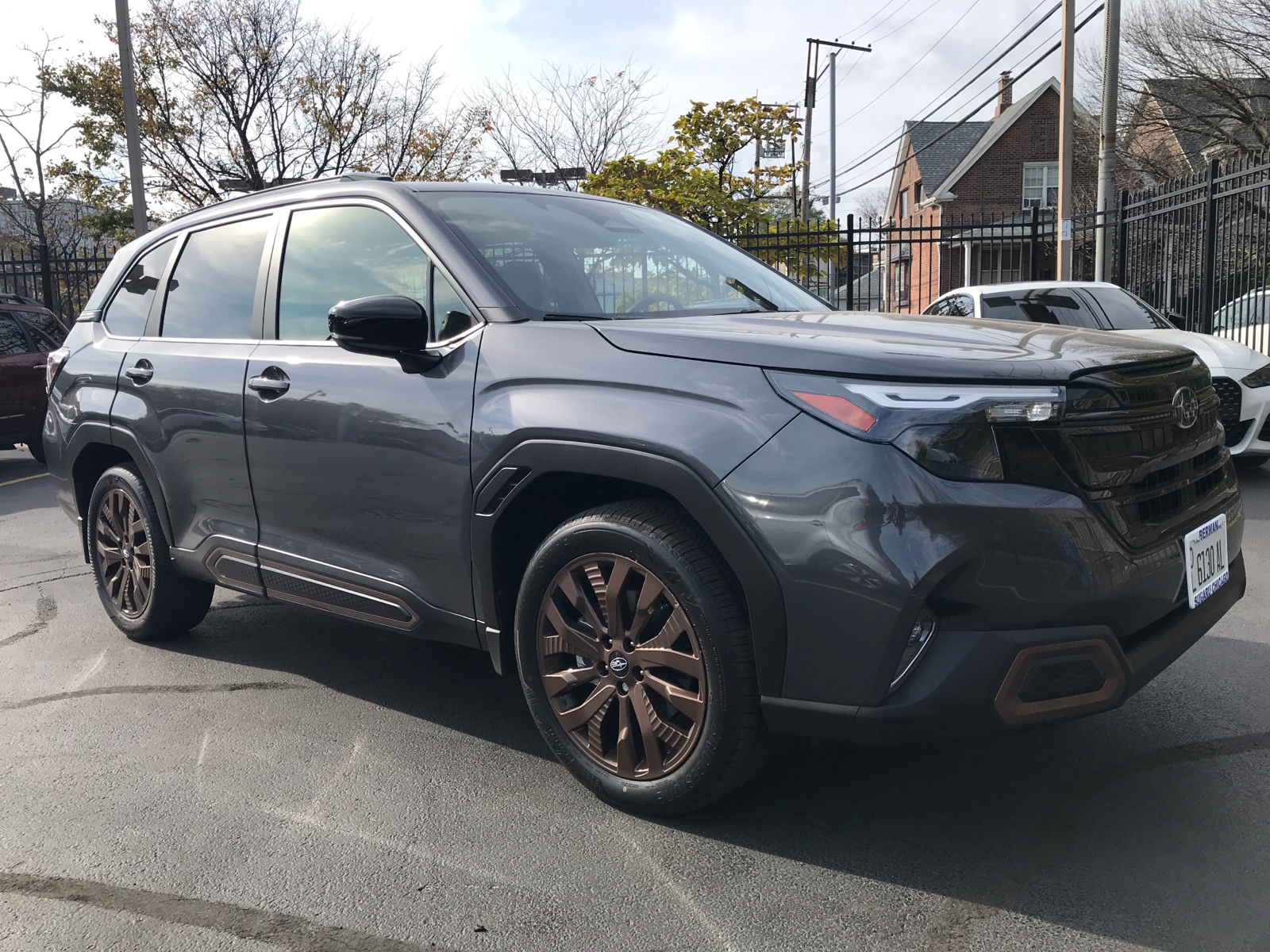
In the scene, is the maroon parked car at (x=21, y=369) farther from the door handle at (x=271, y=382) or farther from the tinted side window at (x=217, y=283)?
the door handle at (x=271, y=382)

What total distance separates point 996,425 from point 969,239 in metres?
12.9

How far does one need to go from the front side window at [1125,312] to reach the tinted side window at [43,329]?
1045 cm

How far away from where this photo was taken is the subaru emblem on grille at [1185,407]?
2.74 meters

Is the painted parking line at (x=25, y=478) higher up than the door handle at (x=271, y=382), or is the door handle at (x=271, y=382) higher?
the door handle at (x=271, y=382)

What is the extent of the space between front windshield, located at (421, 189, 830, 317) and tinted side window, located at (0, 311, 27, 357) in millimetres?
9358

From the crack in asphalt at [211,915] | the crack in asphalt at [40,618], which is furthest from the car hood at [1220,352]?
the crack in asphalt at [40,618]

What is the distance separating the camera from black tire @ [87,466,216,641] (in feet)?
14.7

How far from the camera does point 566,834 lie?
285 cm

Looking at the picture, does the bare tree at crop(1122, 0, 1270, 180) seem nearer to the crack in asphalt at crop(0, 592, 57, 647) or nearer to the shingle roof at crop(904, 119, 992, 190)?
the shingle roof at crop(904, 119, 992, 190)

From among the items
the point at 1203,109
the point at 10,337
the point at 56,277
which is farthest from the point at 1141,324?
the point at 1203,109

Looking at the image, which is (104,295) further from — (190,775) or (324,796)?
(324,796)

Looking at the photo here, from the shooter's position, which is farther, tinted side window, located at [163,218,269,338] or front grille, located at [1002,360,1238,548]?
tinted side window, located at [163,218,269,338]

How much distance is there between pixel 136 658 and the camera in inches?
181

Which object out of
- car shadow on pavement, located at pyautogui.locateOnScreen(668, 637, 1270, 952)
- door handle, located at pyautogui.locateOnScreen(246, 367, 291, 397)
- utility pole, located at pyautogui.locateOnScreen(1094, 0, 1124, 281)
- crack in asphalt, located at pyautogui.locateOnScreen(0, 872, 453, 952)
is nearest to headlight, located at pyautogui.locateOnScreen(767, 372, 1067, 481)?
car shadow on pavement, located at pyautogui.locateOnScreen(668, 637, 1270, 952)
